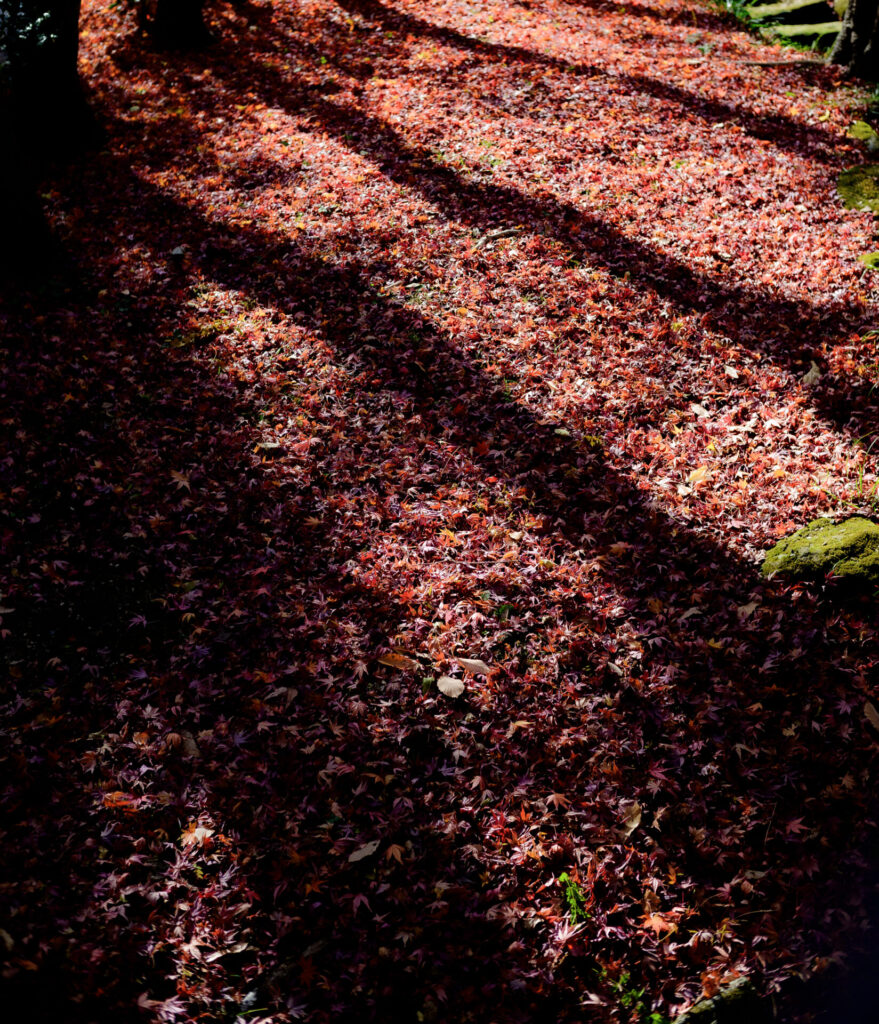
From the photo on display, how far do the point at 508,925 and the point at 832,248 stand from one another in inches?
288

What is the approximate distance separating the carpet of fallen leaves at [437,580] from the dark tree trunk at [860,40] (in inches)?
50.9

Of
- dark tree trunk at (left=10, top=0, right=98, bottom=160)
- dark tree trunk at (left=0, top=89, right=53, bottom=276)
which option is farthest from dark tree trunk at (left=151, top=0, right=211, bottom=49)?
dark tree trunk at (left=0, top=89, right=53, bottom=276)

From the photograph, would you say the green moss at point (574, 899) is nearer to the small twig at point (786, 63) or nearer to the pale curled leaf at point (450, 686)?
the pale curled leaf at point (450, 686)

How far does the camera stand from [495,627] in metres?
4.39

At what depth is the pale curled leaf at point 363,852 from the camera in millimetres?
3406

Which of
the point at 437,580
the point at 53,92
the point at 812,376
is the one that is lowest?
the point at 437,580

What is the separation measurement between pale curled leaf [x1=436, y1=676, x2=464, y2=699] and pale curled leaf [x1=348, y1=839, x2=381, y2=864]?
0.96 m

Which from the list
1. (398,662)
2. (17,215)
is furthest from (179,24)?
(398,662)

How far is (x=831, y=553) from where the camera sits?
172 inches

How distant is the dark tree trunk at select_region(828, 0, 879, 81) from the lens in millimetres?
9461

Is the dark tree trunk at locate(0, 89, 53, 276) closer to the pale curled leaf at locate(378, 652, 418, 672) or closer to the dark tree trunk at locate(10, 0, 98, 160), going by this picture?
the dark tree trunk at locate(10, 0, 98, 160)

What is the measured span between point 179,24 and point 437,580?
11.8 metres

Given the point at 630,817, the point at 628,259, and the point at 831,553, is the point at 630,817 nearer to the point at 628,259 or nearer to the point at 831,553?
the point at 831,553

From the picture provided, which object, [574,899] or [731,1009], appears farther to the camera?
[574,899]
